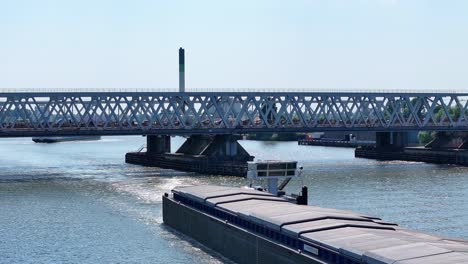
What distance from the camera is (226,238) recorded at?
57.6 m

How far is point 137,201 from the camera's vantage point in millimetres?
88500

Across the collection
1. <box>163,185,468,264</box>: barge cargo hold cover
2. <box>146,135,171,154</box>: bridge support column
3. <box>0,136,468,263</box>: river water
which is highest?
<box>146,135,171,154</box>: bridge support column

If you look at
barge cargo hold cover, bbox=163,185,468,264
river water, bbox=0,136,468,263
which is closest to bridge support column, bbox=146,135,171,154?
river water, bbox=0,136,468,263

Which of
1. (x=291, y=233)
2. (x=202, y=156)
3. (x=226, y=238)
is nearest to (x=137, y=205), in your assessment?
(x=226, y=238)

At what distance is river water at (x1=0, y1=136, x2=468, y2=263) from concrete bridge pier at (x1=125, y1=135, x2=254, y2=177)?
4339mm

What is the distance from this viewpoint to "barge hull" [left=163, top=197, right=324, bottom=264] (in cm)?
4788

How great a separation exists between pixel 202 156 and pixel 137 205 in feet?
169

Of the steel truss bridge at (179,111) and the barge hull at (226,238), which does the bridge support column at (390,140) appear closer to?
the steel truss bridge at (179,111)

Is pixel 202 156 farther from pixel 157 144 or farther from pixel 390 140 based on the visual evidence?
pixel 390 140

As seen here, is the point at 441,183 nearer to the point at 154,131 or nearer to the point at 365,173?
the point at 365,173

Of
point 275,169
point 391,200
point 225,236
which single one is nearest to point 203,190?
point 275,169

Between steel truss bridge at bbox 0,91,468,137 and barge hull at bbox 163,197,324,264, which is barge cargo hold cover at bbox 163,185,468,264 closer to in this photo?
barge hull at bbox 163,197,324,264

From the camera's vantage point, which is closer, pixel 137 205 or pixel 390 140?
Result: pixel 137 205

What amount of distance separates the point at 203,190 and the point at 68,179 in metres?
51.3
